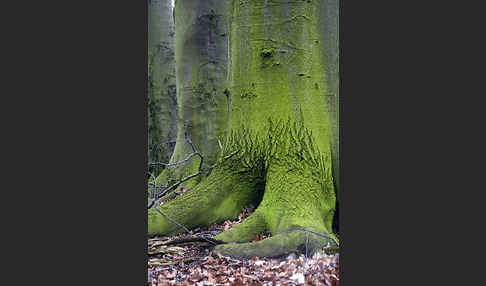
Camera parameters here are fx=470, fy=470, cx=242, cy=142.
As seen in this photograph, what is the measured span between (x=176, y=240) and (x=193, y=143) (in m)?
2.57

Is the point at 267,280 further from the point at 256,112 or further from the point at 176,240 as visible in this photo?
the point at 256,112

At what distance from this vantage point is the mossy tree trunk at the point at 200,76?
7.63 metres

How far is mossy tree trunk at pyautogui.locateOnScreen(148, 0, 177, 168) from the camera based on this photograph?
9.59m

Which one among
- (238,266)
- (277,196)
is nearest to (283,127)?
(277,196)

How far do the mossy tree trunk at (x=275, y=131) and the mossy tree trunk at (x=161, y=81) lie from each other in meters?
4.11

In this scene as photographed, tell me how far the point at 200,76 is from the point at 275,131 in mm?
2771

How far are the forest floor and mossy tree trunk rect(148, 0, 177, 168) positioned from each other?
177 inches

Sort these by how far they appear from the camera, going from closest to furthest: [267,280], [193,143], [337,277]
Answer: [267,280]
[337,277]
[193,143]

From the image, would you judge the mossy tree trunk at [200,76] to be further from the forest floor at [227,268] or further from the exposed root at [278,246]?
the exposed root at [278,246]

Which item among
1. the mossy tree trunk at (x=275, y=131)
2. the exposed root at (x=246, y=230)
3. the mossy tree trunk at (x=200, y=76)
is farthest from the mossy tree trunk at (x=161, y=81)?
the exposed root at (x=246, y=230)

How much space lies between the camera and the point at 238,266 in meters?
4.79

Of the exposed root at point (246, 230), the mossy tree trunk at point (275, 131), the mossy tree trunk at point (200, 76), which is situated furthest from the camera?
the mossy tree trunk at point (200, 76)

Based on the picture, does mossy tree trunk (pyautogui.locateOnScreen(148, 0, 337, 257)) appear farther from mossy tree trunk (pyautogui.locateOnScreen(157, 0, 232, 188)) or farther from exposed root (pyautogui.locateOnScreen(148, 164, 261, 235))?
mossy tree trunk (pyautogui.locateOnScreen(157, 0, 232, 188))

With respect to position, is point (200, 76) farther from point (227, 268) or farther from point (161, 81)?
point (227, 268)
